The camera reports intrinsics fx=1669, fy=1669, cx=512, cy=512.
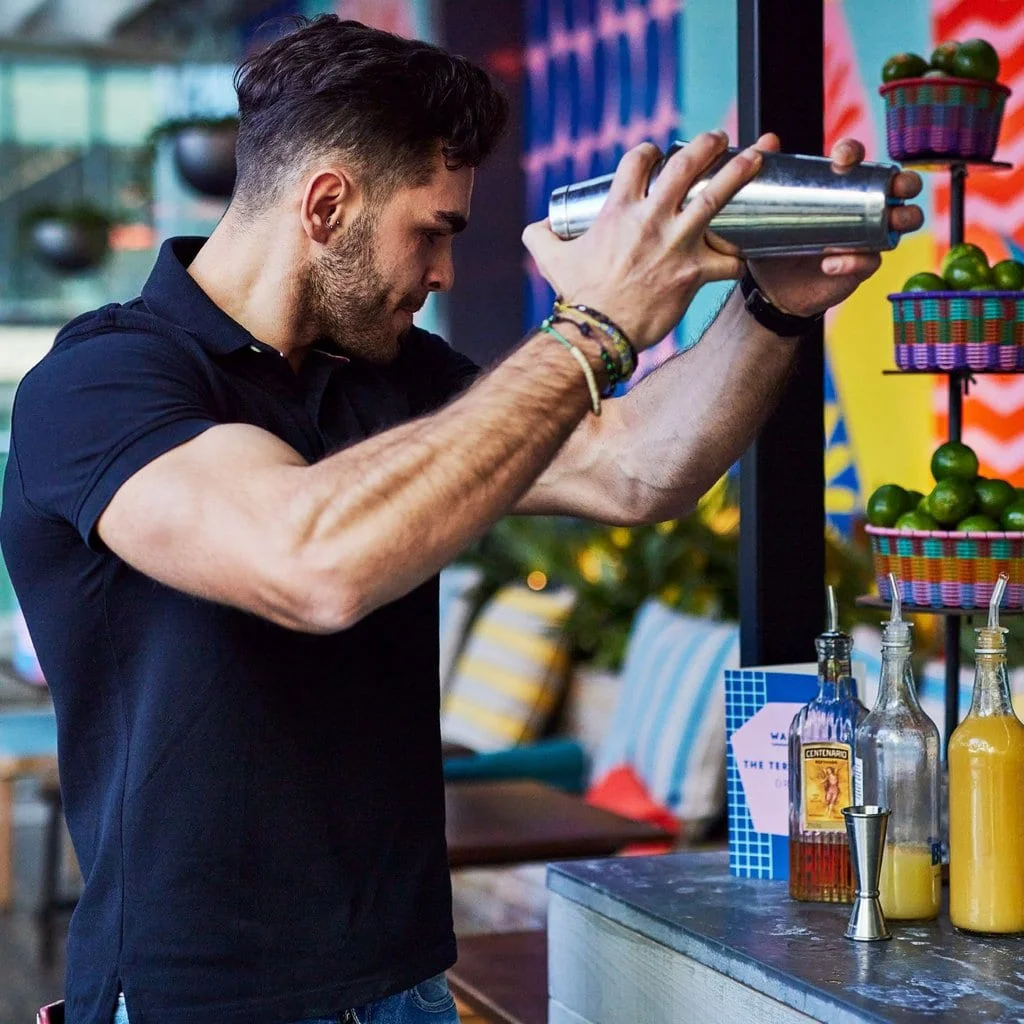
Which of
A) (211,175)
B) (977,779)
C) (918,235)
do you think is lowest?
(977,779)

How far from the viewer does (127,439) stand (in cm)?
121

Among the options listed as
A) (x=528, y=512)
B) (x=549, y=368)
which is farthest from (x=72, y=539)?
(x=528, y=512)

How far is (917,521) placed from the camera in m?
1.80

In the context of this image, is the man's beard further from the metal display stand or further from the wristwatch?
the metal display stand

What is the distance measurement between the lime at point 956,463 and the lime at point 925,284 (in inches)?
6.8

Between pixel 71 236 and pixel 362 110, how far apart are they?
6.71m

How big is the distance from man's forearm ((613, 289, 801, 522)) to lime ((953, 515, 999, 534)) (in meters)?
0.30

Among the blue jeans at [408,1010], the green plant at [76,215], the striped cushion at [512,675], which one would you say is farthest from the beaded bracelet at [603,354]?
the green plant at [76,215]

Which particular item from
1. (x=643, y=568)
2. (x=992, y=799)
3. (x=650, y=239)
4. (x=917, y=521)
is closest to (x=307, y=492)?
(x=650, y=239)

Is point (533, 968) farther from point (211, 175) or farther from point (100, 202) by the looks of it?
point (100, 202)

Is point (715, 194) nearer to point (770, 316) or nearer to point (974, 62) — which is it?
point (770, 316)

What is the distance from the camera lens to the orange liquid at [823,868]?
151 centimetres

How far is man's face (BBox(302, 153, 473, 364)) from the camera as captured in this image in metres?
1.46

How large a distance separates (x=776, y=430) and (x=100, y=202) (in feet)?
27.2
